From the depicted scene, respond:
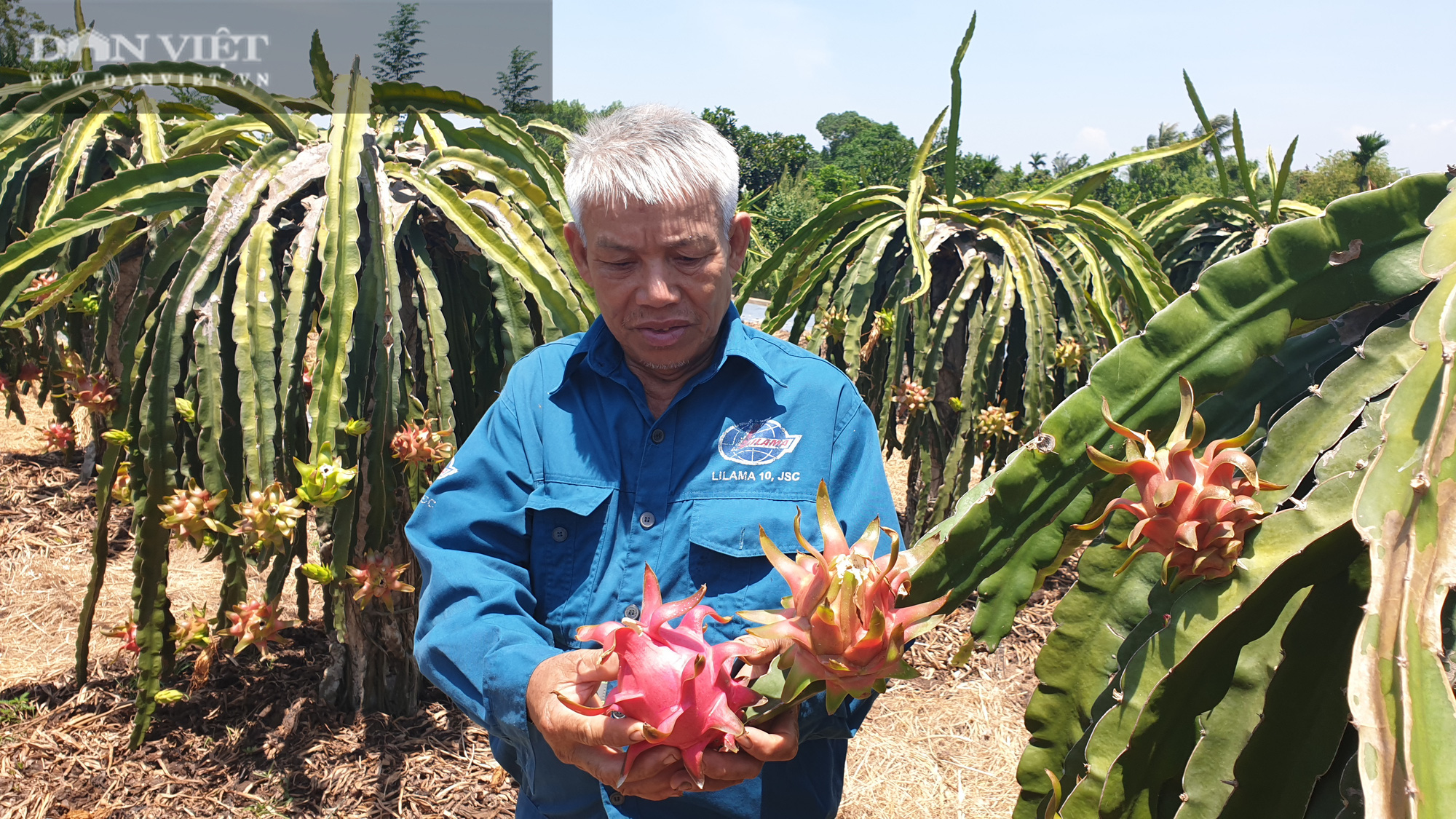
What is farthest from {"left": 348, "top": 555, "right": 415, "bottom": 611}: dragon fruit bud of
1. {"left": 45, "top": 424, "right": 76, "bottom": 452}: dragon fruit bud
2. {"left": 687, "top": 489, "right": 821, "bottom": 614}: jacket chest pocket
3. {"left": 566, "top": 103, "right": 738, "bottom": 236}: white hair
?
{"left": 45, "top": 424, "right": 76, "bottom": 452}: dragon fruit bud

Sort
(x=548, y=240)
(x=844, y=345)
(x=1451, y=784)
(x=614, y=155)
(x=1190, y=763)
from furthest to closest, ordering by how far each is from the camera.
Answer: (x=844, y=345) < (x=548, y=240) < (x=614, y=155) < (x=1190, y=763) < (x=1451, y=784)

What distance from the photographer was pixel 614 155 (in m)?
1.31

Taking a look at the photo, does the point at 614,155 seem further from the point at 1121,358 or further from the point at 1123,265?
the point at 1123,265

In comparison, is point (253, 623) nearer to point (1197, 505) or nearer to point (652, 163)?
point (652, 163)

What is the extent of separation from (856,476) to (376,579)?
51.6 inches

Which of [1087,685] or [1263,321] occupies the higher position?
[1263,321]

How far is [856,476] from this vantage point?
4.57ft

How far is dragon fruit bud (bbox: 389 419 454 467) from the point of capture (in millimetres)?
2115

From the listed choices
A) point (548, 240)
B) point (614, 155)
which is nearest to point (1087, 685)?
point (614, 155)

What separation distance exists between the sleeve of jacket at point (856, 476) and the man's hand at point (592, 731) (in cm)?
37

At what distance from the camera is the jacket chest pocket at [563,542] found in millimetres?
1360

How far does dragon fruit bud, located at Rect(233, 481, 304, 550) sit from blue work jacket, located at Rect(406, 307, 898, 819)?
2.09 feet

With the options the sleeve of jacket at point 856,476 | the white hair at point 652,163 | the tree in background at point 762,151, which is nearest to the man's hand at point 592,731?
the sleeve of jacket at point 856,476

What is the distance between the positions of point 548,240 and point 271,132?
91cm
